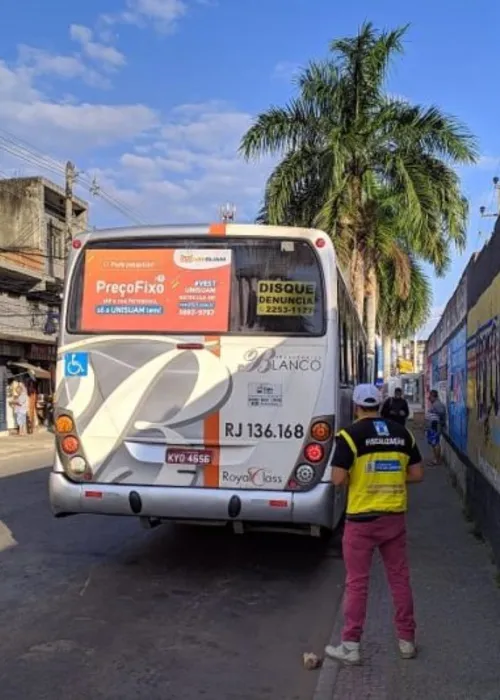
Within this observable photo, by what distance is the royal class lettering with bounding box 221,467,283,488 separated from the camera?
656cm

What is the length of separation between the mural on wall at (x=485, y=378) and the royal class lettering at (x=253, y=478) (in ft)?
7.40

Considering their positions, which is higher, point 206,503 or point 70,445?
point 70,445

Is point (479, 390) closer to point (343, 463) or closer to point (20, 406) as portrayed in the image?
point (343, 463)

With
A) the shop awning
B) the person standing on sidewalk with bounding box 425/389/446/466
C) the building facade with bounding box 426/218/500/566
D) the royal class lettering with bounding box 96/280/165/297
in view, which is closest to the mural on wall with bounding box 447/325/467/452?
the building facade with bounding box 426/218/500/566

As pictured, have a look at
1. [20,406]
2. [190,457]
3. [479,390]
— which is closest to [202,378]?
[190,457]

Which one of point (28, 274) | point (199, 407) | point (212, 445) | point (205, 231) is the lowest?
point (212, 445)

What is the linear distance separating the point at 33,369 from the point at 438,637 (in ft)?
86.5

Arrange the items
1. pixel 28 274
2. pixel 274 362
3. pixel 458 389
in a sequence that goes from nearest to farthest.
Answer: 1. pixel 274 362
2. pixel 458 389
3. pixel 28 274

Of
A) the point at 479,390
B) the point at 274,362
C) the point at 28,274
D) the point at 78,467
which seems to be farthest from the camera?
the point at 28,274

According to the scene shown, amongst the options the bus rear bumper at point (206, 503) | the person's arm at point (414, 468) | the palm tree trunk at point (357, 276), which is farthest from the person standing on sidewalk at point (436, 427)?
the person's arm at point (414, 468)

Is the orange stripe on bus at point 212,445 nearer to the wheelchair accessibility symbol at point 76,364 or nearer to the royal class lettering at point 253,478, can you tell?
the royal class lettering at point 253,478

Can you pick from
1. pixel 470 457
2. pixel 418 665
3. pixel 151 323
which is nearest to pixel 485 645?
pixel 418 665

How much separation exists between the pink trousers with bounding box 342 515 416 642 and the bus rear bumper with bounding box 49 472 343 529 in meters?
1.51

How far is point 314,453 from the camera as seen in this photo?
21.4ft
